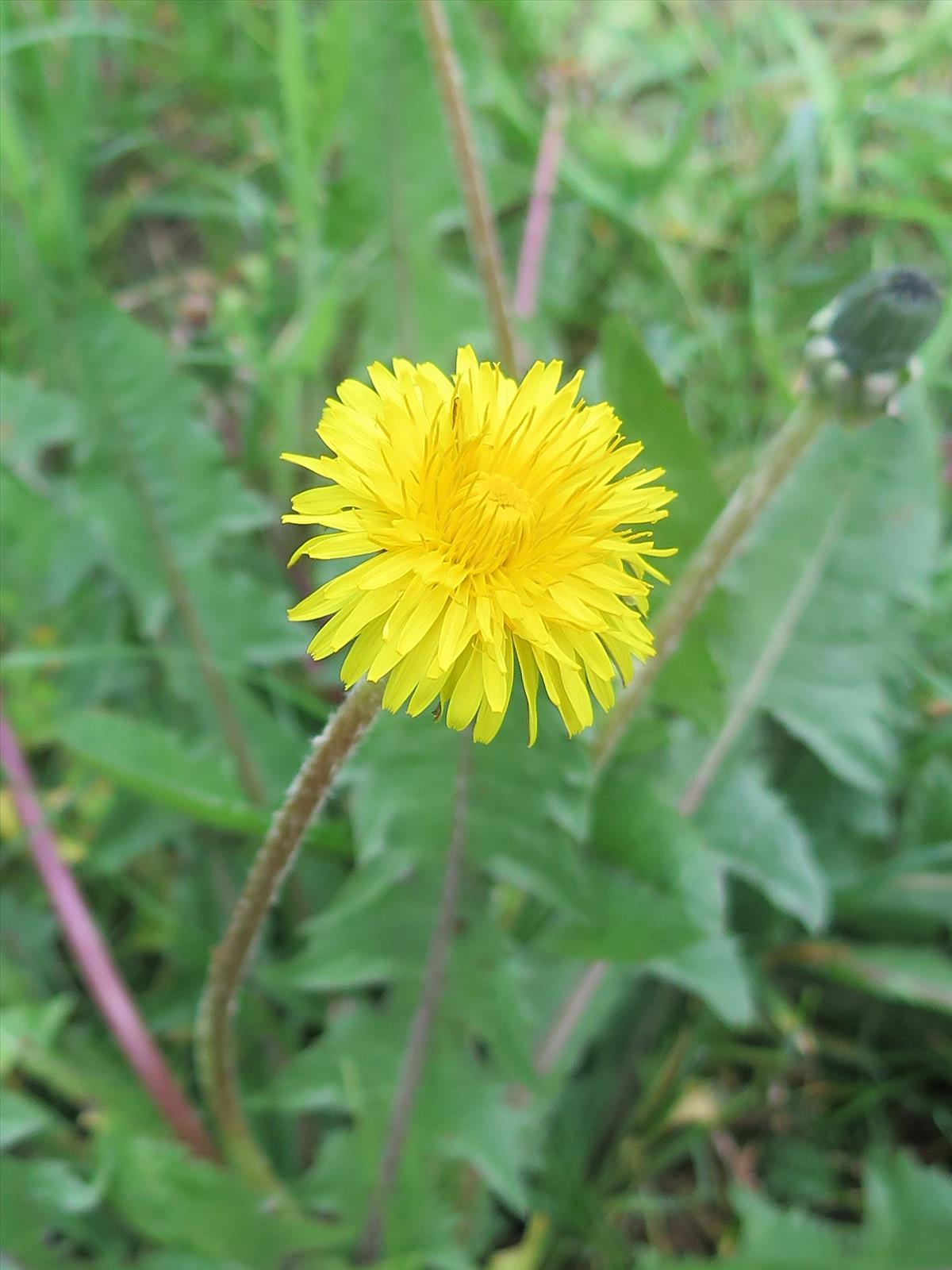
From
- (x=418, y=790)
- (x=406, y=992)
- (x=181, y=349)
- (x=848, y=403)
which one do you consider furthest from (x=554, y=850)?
(x=181, y=349)

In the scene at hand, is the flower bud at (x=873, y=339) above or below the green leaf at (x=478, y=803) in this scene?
above

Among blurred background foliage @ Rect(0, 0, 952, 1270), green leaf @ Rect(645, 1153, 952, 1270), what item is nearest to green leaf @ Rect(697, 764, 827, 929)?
blurred background foliage @ Rect(0, 0, 952, 1270)

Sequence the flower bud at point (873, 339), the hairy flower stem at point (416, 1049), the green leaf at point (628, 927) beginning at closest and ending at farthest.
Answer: the flower bud at point (873, 339) → the green leaf at point (628, 927) → the hairy flower stem at point (416, 1049)

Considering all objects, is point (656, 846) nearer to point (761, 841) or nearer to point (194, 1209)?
point (761, 841)

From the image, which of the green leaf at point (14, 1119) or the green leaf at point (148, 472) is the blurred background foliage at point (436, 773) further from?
the green leaf at point (14, 1119)

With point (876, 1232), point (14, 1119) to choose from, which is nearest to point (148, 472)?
point (14, 1119)

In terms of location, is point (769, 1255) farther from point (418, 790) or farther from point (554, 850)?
point (418, 790)

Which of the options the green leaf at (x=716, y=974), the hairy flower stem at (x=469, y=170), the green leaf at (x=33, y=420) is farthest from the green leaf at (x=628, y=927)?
the green leaf at (x=33, y=420)
